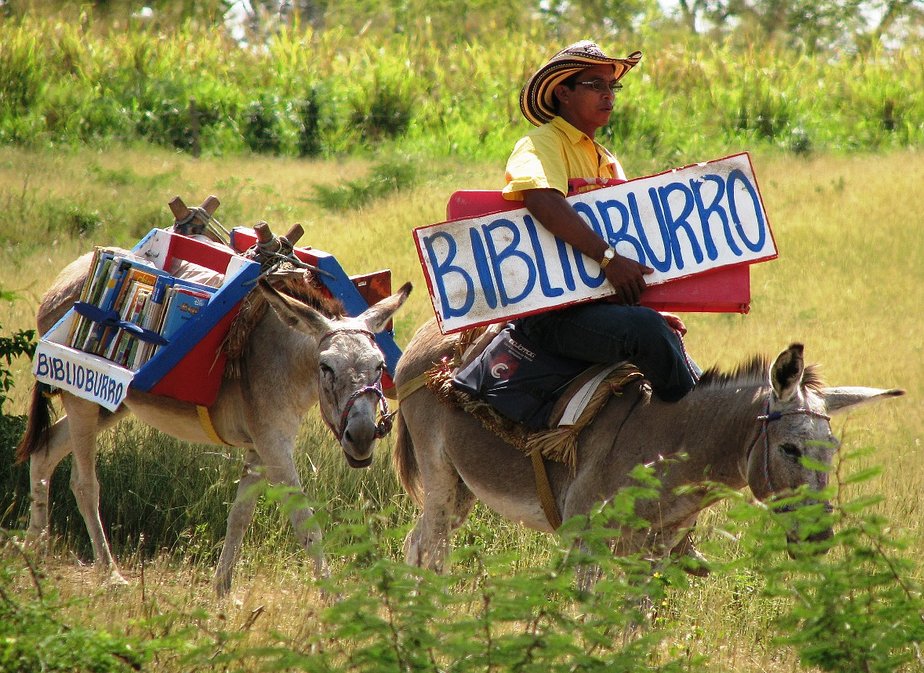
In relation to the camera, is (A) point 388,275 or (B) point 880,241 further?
(B) point 880,241

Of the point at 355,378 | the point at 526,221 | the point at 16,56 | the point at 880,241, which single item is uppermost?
the point at 16,56

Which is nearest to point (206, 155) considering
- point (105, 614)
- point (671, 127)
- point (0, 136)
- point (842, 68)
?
point (0, 136)

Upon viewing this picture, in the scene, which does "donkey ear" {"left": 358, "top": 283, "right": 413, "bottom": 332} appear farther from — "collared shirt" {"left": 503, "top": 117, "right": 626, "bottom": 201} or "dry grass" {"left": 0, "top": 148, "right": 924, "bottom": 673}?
"dry grass" {"left": 0, "top": 148, "right": 924, "bottom": 673}

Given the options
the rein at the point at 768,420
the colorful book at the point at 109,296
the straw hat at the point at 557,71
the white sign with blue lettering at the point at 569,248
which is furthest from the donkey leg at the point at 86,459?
the rein at the point at 768,420

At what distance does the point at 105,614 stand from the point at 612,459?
7.60 ft

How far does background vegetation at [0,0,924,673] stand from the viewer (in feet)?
12.1

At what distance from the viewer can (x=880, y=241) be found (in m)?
15.4

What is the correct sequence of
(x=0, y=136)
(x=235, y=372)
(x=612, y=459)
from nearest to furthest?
(x=612, y=459), (x=235, y=372), (x=0, y=136)

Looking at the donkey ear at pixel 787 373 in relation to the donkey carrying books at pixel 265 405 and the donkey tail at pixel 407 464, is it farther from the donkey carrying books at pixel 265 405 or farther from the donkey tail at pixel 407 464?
the donkey tail at pixel 407 464

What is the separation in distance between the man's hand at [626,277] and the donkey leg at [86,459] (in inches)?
146

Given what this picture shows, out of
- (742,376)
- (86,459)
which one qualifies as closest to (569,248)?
(742,376)

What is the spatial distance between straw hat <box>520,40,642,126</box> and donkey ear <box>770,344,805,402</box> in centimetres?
156

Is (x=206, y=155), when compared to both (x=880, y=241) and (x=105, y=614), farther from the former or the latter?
(x=105, y=614)

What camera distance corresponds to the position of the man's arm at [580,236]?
5.11 metres
